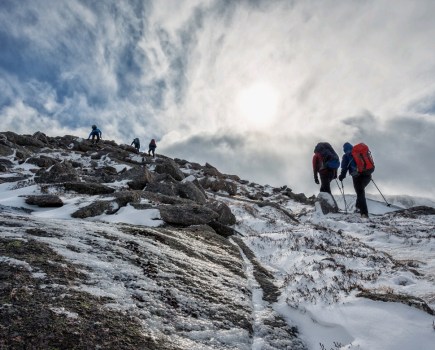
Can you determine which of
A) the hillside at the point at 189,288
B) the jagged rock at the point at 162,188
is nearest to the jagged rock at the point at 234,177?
the jagged rock at the point at 162,188

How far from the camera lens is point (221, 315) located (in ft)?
14.9

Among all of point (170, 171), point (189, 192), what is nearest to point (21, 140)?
point (170, 171)

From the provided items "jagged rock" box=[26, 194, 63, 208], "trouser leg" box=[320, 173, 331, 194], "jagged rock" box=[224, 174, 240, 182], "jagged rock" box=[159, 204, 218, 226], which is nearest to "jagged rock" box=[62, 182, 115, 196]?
"jagged rock" box=[26, 194, 63, 208]

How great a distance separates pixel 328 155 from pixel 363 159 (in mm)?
2483

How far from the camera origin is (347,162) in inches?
630

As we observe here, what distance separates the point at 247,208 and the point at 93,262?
1439 centimetres

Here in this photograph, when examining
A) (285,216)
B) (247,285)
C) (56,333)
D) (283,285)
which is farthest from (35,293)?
(285,216)

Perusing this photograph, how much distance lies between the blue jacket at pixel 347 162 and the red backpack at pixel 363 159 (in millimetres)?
318

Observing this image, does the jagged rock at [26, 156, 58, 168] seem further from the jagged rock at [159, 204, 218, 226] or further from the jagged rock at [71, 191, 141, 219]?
the jagged rock at [159, 204, 218, 226]

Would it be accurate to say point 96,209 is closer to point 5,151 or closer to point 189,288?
point 189,288

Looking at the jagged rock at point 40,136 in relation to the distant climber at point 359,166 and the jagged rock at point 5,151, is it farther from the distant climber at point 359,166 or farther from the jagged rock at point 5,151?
the distant climber at point 359,166

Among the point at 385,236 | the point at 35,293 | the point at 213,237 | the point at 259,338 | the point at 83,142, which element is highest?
the point at 83,142

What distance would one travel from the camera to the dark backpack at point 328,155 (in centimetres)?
1742

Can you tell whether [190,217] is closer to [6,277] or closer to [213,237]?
[213,237]
